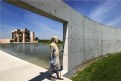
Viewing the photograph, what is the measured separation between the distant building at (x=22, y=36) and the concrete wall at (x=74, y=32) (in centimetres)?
4911

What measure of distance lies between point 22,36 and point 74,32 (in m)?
56.4

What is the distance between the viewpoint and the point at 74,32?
347 inches

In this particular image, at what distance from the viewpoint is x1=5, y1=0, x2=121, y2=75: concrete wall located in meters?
5.90

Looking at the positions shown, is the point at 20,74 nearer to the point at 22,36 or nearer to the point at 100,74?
the point at 100,74

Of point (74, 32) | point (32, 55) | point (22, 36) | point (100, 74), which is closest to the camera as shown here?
point (100, 74)

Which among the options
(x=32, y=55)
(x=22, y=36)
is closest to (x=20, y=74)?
(x=32, y=55)

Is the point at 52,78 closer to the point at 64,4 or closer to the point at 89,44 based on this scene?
the point at 64,4

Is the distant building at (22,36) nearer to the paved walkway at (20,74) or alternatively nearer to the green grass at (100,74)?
the green grass at (100,74)

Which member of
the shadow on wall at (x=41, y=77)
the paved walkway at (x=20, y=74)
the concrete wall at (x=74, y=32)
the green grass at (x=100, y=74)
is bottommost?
the green grass at (x=100, y=74)

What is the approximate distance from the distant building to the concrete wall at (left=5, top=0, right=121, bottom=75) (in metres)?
49.1

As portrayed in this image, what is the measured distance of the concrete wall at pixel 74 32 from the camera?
19.4 feet

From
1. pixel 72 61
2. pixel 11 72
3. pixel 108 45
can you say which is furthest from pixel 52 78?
pixel 108 45

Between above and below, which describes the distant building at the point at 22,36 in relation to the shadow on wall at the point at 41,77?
above

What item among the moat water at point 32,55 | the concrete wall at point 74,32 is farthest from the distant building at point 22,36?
the concrete wall at point 74,32
